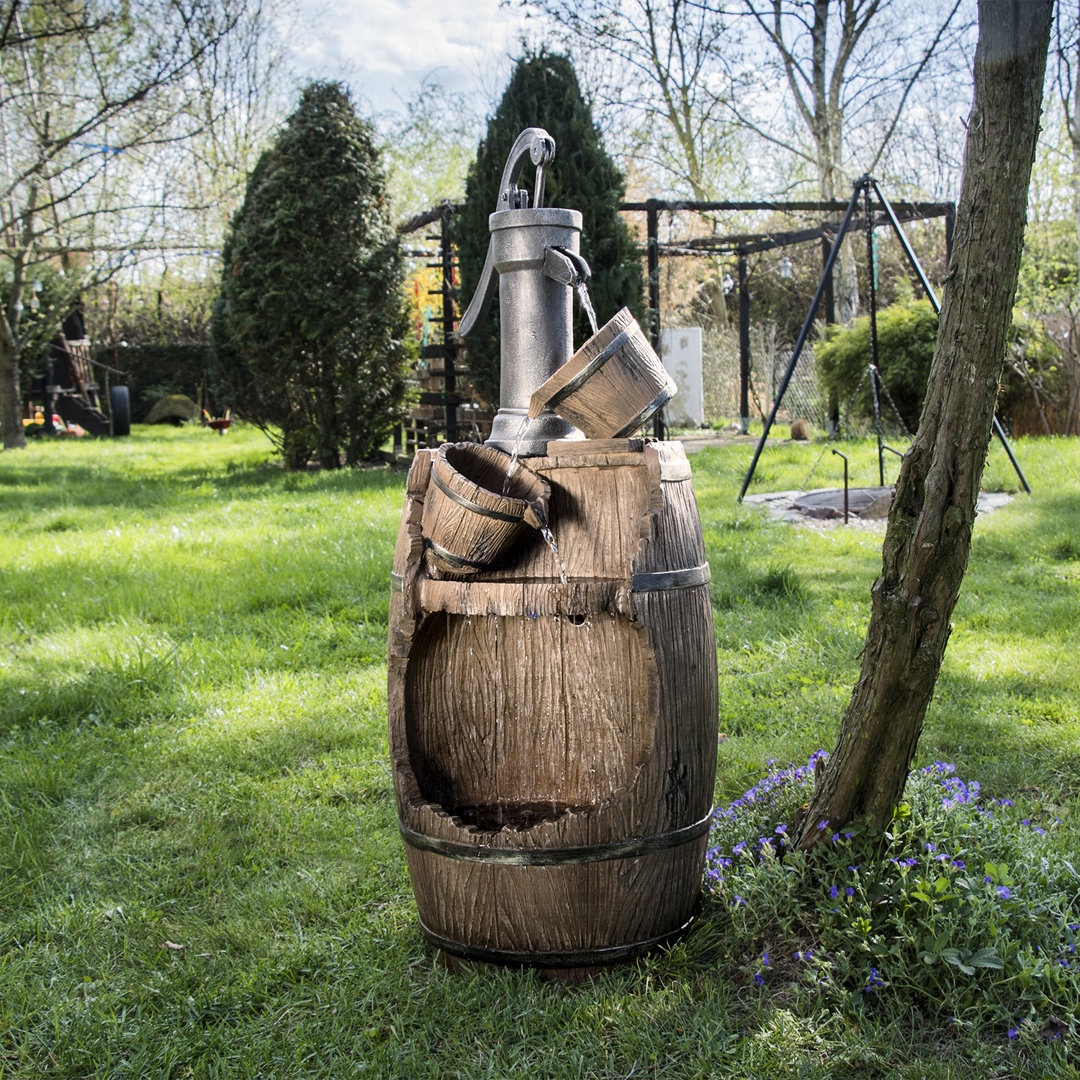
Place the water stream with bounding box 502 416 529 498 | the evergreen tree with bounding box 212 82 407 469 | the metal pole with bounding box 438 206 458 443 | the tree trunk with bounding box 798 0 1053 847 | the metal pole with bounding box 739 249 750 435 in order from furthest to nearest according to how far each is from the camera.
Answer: the metal pole with bounding box 739 249 750 435 → the evergreen tree with bounding box 212 82 407 469 → the metal pole with bounding box 438 206 458 443 → the water stream with bounding box 502 416 529 498 → the tree trunk with bounding box 798 0 1053 847

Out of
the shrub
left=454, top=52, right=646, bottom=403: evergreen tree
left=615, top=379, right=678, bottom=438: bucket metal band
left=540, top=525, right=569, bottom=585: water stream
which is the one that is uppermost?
left=454, top=52, right=646, bottom=403: evergreen tree

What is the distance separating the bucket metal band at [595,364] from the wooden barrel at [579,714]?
121 mm

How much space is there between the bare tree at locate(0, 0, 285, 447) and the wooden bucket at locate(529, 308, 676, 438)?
34.2ft

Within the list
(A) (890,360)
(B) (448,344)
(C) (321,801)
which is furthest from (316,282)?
(C) (321,801)

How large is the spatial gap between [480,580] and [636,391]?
0.50m

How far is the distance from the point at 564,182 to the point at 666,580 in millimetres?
7065

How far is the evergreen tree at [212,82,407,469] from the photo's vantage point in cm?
967

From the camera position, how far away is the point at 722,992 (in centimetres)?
203

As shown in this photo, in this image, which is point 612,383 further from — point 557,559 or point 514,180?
point 514,180

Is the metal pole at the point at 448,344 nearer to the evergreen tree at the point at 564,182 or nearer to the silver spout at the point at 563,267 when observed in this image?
the evergreen tree at the point at 564,182

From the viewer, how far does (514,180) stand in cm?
262

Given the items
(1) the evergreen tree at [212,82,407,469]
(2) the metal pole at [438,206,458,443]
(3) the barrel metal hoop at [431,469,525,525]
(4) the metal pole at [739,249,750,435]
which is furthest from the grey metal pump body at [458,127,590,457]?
(4) the metal pole at [739,249,750,435]

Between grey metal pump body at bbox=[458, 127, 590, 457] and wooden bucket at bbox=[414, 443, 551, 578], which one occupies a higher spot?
grey metal pump body at bbox=[458, 127, 590, 457]

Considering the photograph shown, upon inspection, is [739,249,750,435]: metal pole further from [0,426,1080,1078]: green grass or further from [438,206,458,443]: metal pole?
[0,426,1080,1078]: green grass
